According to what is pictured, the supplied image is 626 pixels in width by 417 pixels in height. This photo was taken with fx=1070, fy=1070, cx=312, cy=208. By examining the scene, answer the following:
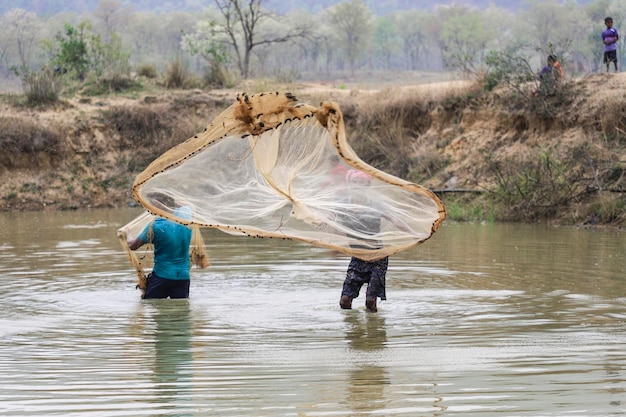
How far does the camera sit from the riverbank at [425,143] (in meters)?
21.2

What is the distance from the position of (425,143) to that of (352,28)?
3256 inches

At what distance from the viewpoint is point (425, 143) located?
2705cm

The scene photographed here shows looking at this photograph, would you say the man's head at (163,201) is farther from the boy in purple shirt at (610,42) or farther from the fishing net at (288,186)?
the boy in purple shirt at (610,42)

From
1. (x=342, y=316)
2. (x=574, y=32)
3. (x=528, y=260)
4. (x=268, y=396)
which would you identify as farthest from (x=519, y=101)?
(x=574, y=32)

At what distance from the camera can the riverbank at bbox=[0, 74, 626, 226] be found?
21.2 metres

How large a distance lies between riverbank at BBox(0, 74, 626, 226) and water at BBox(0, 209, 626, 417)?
5.61 m

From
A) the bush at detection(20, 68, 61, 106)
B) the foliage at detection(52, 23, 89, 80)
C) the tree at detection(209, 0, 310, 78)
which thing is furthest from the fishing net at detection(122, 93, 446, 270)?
the tree at detection(209, 0, 310, 78)

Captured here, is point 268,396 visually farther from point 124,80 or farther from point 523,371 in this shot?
point 124,80

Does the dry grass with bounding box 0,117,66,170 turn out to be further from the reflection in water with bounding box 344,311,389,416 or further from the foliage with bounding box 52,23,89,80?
the reflection in water with bounding box 344,311,389,416

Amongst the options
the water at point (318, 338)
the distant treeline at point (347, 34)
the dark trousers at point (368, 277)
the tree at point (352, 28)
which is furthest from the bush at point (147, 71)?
the tree at point (352, 28)

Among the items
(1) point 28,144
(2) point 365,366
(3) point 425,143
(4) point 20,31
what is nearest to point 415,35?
(4) point 20,31

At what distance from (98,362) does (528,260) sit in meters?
8.01

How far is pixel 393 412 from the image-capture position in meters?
6.32

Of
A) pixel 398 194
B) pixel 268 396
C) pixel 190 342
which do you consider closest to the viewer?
pixel 268 396
